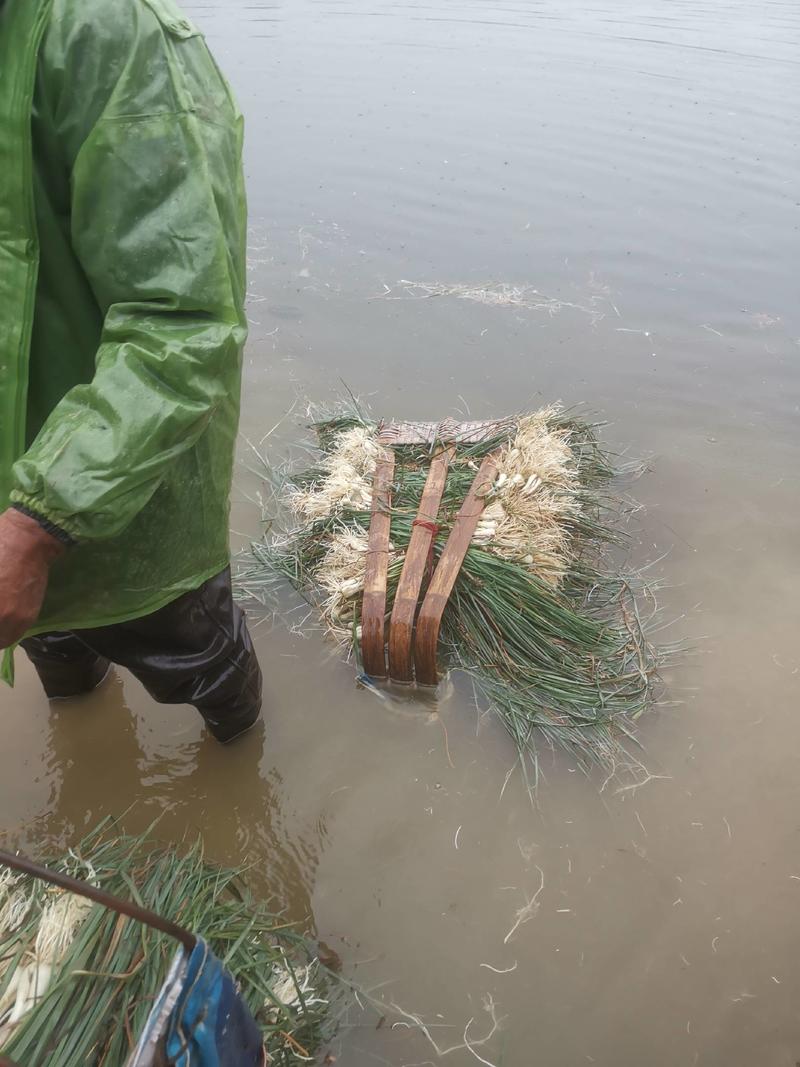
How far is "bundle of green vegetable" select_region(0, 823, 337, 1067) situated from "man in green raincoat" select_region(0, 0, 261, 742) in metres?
0.61

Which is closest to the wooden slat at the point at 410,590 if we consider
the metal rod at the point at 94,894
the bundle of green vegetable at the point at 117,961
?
the bundle of green vegetable at the point at 117,961

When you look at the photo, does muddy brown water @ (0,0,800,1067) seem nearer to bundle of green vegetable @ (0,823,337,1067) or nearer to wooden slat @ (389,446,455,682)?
wooden slat @ (389,446,455,682)

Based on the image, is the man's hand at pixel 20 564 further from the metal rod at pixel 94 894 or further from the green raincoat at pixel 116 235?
the metal rod at pixel 94 894

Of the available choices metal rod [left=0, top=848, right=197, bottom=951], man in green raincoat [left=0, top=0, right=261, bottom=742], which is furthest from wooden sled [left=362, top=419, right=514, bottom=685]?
metal rod [left=0, top=848, right=197, bottom=951]

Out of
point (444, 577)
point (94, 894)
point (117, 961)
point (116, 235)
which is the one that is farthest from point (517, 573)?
point (94, 894)

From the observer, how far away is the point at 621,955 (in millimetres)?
2236

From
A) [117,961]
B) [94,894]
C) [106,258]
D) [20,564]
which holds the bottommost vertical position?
[117,961]

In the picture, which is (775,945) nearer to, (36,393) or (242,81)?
(36,393)

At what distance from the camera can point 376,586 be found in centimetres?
292

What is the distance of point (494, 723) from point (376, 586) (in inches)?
24.8

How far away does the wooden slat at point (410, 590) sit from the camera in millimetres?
2812

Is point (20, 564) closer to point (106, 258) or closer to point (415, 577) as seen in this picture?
point (106, 258)

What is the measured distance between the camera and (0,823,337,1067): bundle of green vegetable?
→ 1.44 m

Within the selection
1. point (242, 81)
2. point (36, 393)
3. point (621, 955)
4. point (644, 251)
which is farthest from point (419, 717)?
point (242, 81)
